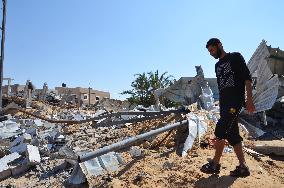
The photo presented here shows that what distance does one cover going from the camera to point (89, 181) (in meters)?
4.09

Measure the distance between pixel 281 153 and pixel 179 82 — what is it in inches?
191

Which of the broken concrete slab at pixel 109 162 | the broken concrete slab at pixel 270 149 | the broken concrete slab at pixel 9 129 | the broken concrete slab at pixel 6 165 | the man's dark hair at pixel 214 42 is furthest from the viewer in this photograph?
the broken concrete slab at pixel 9 129

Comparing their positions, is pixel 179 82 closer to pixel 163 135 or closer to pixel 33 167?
pixel 163 135

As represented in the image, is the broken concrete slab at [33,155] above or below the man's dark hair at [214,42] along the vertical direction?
below

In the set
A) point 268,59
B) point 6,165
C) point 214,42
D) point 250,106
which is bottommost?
point 6,165

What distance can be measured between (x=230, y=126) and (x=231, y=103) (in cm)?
26

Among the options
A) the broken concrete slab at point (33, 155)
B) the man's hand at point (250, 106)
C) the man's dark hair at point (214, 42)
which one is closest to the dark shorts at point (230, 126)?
the man's hand at point (250, 106)

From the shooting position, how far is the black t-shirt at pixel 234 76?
4.00 meters

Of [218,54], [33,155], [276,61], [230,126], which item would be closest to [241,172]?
[230,126]

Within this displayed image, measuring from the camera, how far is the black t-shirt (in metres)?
4.00

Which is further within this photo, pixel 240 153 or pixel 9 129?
pixel 9 129

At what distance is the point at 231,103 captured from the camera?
4035 millimetres

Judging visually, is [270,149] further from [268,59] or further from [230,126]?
[268,59]

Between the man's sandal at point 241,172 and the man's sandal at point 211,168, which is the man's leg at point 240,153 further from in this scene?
the man's sandal at point 211,168
